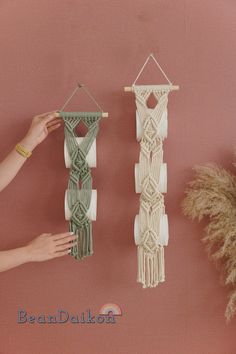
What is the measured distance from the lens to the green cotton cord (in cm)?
109

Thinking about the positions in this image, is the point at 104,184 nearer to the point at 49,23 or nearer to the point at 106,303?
the point at 106,303

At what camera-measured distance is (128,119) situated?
1.17 metres

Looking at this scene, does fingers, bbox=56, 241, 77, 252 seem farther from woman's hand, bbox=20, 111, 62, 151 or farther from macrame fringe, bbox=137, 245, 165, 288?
woman's hand, bbox=20, 111, 62, 151

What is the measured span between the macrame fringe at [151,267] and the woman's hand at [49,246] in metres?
0.19

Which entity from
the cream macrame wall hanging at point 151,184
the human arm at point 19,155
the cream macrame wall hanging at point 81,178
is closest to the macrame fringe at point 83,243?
the cream macrame wall hanging at point 81,178

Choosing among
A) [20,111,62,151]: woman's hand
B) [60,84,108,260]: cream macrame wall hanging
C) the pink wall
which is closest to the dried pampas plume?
the pink wall

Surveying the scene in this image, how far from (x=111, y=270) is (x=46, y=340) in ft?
0.99

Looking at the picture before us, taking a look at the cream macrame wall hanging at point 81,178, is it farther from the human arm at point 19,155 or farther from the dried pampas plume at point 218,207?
the dried pampas plume at point 218,207

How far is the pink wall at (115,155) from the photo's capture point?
1155 millimetres

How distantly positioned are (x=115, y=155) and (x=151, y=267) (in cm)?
34

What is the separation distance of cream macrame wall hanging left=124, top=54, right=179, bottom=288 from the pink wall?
3.3 inches
